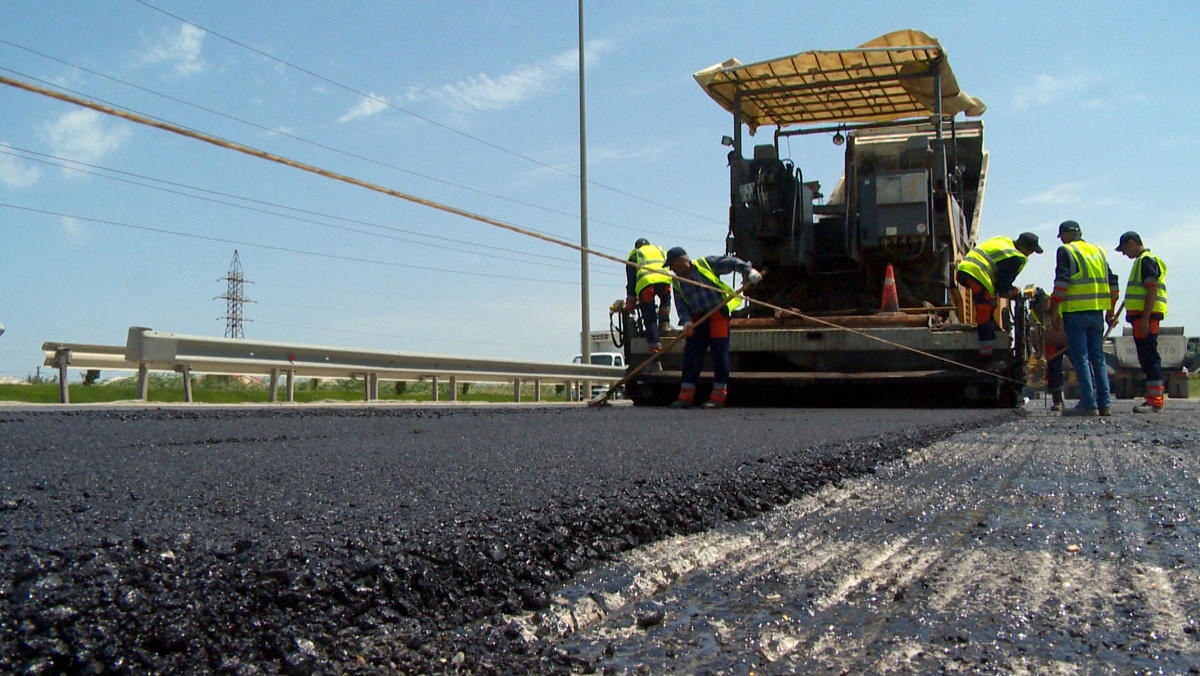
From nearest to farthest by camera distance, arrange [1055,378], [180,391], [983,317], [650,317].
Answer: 1. [983,317]
2. [650,317]
3. [1055,378]
4. [180,391]

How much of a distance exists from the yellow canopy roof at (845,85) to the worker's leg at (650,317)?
2141mm

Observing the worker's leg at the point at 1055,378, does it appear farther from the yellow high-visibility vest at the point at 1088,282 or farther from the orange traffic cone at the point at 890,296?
the orange traffic cone at the point at 890,296

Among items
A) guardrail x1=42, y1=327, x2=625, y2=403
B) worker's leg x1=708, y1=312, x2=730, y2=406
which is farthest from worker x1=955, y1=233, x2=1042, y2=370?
guardrail x1=42, y1=327, x2=625, y2=403

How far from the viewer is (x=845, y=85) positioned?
29.7 feet

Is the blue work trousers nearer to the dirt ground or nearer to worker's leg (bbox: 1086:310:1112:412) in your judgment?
worker's leg (bbox: 1086:310:1112:412)

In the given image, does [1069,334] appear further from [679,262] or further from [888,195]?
[679,262]

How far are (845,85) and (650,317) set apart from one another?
2943mm

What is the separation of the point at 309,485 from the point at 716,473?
49.6 inches

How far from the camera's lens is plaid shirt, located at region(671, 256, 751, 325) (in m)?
8.00

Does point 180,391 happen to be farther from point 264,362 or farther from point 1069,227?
point 1069,227

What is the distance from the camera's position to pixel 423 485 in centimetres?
265

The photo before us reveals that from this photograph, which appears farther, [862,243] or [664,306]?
[664,306]

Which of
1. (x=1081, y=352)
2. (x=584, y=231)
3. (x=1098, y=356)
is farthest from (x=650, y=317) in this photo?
(x=584, y=231)

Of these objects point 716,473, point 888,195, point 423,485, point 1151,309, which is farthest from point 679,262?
point 423,485
